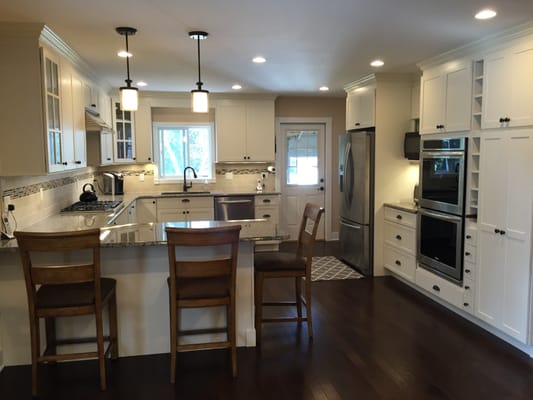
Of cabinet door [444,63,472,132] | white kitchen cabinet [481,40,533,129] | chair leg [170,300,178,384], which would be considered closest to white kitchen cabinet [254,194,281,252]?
cabinet door [444,63,472,132]

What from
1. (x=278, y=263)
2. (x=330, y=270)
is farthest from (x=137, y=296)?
(x=330, y=270)

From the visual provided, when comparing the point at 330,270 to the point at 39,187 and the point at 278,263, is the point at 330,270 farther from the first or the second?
the point at 39,187

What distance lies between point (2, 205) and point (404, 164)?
13.6 ft

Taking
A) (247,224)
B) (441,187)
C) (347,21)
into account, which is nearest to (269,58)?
(347,21)

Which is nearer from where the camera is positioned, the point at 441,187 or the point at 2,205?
the point at 2,205

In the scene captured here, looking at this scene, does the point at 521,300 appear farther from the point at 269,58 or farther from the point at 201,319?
the point at 269,58

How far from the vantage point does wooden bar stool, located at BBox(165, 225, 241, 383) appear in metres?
2.60

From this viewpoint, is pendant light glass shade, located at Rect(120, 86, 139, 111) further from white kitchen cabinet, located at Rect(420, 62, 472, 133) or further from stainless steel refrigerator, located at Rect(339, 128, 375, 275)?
stainless steel refrigerator, located at Rect(339, 128, 375, 275)

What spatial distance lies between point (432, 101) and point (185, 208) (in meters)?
3.66

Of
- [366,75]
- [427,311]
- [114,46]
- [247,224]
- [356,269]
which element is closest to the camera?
[247,224]

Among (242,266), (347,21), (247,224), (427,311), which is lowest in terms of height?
(427,311)

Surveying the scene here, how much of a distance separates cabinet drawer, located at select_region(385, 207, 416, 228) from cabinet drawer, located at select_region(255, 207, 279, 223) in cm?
194

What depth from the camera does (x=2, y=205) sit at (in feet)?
10.2

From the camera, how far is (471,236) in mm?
3672
